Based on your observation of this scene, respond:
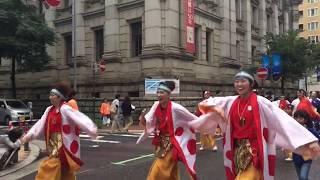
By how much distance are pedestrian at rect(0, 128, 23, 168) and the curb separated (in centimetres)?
29

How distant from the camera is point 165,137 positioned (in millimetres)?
7477

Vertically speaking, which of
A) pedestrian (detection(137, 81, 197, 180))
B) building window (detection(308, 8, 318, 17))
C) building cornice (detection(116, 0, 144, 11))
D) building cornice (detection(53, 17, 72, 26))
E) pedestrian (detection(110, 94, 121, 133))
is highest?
building window (detection(308, 8, 318, 17))

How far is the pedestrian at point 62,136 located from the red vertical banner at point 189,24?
948 inches

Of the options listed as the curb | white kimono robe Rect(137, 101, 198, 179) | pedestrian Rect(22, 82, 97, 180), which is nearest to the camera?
pedestrian Rect(22, 82, 97, 180)

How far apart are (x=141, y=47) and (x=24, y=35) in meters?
7.22

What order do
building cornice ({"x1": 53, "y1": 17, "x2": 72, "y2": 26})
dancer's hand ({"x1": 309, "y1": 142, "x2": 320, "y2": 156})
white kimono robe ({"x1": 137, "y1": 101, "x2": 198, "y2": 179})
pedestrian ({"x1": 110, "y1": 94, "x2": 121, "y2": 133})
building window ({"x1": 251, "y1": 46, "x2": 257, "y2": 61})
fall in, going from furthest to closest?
building window ({"x1": 251, "y1": 46, "x2": 257, "y2": 61}), building cornice ({"x1": 53, "y1": 17, "x2": 72, "y2": 26}), pedestrian ({"x1": 110, "y1": 94, "x2": 121, "y2": 133}), white kimono robe ({"x1": 137, "y1": 101, "x2": 198, "y2": 179}), dancer's hand ({"x1": 309, "y1": 142, "x2": 320, "y2": 156})

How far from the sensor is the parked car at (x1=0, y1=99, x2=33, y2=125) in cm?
3131

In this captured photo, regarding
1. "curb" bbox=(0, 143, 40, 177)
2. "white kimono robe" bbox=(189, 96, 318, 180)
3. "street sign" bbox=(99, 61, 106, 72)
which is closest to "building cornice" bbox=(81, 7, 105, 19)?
"street sign" bbox=(99, 61, 106, 72)

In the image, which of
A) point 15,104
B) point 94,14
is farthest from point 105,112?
point 94,14

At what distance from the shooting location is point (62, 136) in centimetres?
733

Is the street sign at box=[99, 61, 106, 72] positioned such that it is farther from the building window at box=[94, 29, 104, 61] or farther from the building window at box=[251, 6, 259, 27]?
the building window at box=[251, 6, 259, 27]

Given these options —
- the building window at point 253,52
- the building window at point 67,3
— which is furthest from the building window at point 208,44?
the building window at point 67,3

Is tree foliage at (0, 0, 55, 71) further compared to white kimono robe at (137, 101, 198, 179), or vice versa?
tree foliage at (0, 0, 55, 71)

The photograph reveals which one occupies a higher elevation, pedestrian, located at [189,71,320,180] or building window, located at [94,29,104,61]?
building window, located at [94,29,104,61]
